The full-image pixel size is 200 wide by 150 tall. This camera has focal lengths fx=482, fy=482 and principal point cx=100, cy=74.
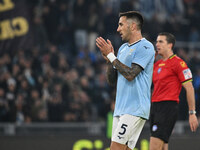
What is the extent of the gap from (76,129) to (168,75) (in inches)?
166

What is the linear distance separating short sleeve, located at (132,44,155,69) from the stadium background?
482 centimetres

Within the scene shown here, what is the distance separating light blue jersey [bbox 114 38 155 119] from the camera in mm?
5184

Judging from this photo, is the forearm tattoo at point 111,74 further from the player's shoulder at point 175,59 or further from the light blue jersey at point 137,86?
the player's shoulder at point 175,59

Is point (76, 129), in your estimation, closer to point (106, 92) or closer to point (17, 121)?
point (17, 121)

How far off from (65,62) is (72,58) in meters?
0.79

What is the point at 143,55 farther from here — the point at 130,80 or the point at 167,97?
the point at 167,97

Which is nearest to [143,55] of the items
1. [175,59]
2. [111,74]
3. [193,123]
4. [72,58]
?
[111,74]

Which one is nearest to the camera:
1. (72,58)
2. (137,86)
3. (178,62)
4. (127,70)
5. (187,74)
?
(127,70)

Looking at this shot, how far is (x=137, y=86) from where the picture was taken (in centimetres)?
518

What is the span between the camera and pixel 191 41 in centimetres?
1574

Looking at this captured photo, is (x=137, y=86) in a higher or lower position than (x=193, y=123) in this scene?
higher

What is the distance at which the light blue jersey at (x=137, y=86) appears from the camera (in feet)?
17.0

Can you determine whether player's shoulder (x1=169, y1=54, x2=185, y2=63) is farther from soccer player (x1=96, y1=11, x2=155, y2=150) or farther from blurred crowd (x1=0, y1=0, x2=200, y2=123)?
blurred crowd (x1=0, y1=0, x2=200, y2=123)

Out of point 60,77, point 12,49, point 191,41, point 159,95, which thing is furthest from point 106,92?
point 159,95
